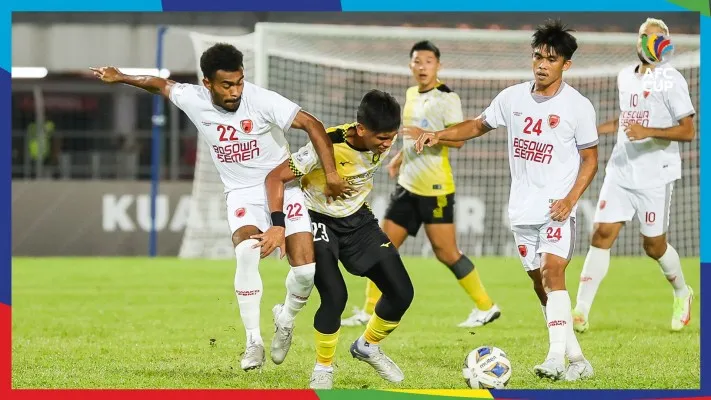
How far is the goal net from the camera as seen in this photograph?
14609 millimetres

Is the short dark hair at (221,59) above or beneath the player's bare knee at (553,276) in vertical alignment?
above

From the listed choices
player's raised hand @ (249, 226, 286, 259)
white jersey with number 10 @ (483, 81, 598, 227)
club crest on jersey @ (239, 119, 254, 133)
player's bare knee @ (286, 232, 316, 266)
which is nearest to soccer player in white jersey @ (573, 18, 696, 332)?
white jersey with number 10 @ (483, 81, 598, 227)

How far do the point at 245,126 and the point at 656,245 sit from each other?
3.76 meters

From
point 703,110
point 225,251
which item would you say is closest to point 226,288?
point 225,251

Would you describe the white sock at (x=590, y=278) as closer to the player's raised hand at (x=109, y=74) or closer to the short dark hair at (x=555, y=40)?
the short dark hair at (x=555, y=40)

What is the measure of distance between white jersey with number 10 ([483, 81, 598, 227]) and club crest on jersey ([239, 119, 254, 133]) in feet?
4.60

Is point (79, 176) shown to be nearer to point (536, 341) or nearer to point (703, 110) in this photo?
point (536, 341)

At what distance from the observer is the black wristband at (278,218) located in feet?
19.6

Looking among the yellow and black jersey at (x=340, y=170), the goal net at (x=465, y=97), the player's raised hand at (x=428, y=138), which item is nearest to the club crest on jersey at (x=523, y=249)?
the player's raised hand at (x=428, y=138)

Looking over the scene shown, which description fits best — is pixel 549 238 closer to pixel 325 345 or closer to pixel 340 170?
pixel 340 170

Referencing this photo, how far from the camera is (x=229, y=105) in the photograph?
6.17 m

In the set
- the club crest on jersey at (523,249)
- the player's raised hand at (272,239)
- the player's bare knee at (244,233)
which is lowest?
the club crest on jersey at (523,249)

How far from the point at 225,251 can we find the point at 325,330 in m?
10.0

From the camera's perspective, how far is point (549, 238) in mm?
6188
